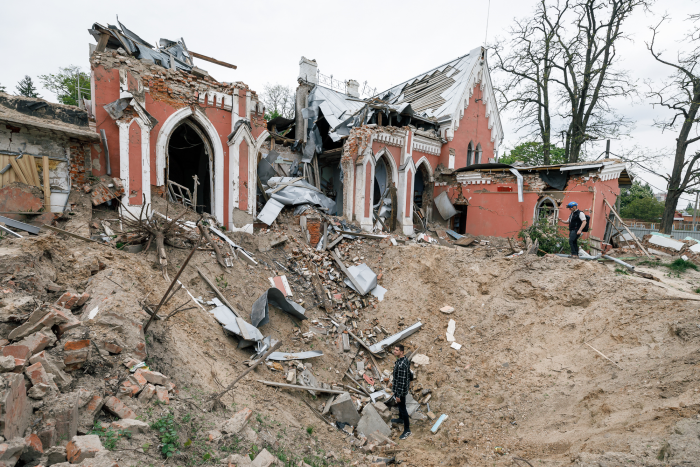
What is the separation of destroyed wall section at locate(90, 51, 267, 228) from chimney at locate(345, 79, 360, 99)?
32.0 feet

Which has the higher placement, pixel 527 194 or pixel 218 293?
pixel 527 194

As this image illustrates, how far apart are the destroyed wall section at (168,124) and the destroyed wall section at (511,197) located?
31.5 feet

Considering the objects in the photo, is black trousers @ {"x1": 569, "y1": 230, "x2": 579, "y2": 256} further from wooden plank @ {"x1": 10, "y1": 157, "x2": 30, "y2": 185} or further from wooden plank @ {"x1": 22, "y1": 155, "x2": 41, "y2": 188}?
wooden plank @ {"x1": 10, "y1": 157, "x2": 30, "y2": 185}

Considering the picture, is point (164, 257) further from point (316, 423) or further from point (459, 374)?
point (459, 374)

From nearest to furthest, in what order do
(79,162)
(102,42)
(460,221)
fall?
(79,162)
(102,42)
(460,221)

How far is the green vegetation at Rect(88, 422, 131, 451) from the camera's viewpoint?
8.69ft

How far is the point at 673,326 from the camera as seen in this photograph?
530cm

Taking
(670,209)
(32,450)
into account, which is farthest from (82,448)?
(670,209)

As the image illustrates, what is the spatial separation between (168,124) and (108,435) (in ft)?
29.1

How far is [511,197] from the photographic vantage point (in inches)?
562

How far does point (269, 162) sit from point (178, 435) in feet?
44.3

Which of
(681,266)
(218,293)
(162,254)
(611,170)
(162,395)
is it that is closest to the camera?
(162,395)

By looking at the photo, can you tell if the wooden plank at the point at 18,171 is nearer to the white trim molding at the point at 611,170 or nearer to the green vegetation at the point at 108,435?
the green vegetation at the point at 108,435

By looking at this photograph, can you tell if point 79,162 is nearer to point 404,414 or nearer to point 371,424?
point 371,424
